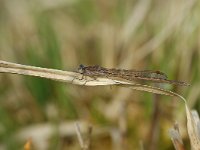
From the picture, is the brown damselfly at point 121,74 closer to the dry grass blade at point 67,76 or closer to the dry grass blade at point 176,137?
the dry grass blade at point 67,76

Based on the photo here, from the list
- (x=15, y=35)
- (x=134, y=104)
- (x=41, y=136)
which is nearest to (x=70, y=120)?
(x=41, y=136)

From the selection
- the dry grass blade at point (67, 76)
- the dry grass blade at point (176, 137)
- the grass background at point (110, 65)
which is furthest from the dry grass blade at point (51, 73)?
the grass background at point (110, 65)

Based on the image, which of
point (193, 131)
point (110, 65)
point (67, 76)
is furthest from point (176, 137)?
point (110, 65)

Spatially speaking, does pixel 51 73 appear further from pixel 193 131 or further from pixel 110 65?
pixel 110 65

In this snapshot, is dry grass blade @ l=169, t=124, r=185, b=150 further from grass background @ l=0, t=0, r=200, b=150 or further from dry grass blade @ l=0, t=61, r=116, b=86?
grass background @ l=0, t=0, r=200, b=150

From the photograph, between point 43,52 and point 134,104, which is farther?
point 43,52

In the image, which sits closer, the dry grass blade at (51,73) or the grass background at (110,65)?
the dry grass blade at (51,73)

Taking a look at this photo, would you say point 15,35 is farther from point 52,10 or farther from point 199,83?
point 199,83

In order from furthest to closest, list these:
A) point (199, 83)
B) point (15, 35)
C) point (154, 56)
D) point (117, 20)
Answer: point (15, 35)
point (117, 20)
point (154, 56)
point (199, 83)
